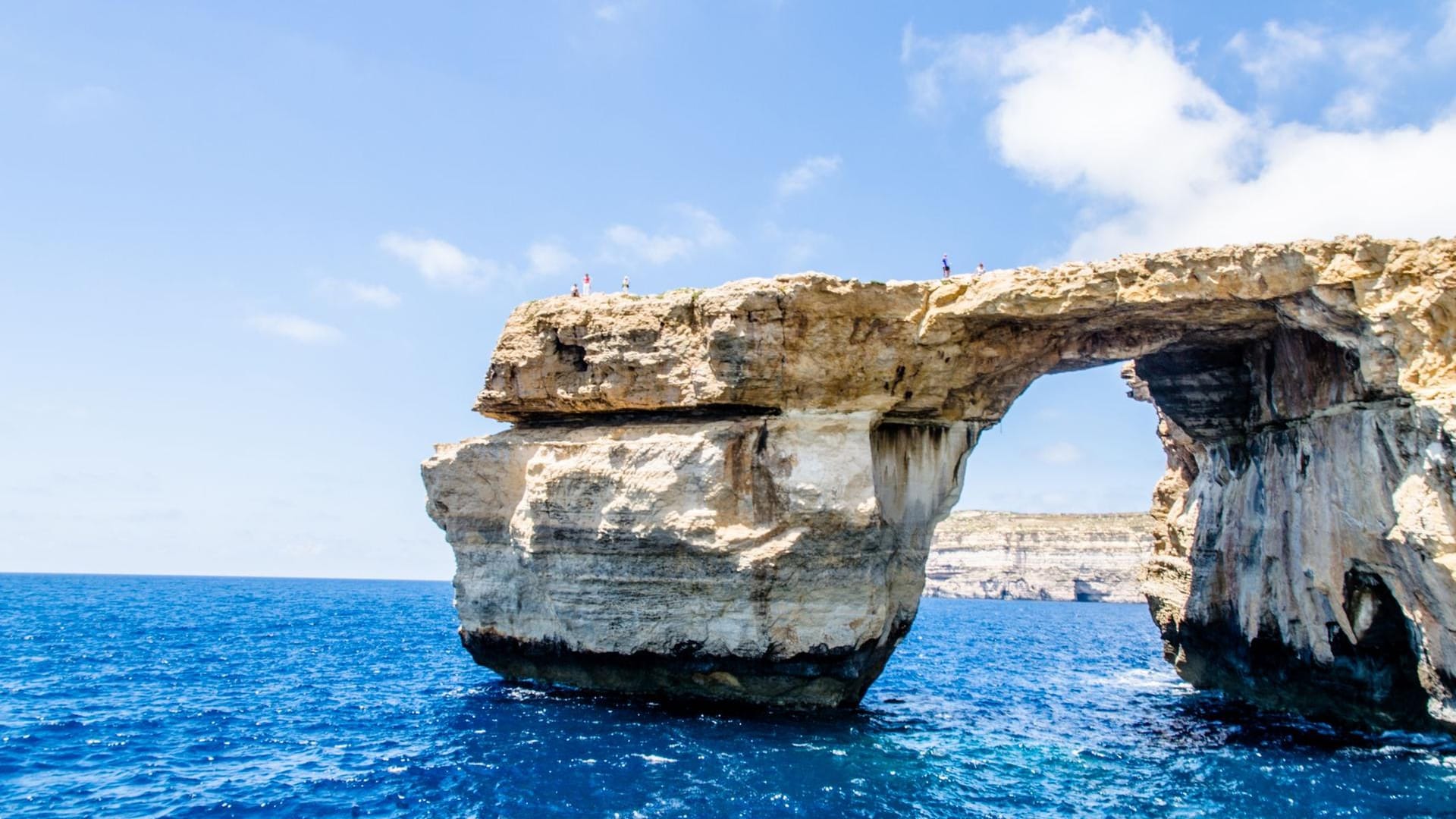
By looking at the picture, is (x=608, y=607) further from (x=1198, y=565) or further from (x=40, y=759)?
(x=1198, y=565)

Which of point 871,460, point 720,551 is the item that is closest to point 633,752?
point 720,551

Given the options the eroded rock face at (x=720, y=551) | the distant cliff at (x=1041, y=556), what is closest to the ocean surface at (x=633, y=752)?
the eroded rock face at (x=720, y=551)

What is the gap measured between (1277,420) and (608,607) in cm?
1527

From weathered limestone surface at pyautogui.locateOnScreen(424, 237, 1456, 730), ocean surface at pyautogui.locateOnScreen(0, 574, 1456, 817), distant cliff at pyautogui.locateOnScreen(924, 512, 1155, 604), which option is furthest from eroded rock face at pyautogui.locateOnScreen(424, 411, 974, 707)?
distant cliff at pyautogui.locateOnScreen(924, 512, 1155, 604)

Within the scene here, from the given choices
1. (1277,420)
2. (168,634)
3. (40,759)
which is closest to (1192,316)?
(1277,420)

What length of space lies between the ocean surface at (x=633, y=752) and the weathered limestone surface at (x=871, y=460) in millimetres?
1576

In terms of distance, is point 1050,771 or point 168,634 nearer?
point 1050,771

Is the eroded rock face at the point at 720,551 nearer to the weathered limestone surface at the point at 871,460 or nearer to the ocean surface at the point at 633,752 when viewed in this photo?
the weathered limestone surface at the point at 871,460

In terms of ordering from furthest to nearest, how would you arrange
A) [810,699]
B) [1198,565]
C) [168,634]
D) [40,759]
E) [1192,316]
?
[168,634] < [1198,565] < [810,699] < [1192,316] < [40,759]

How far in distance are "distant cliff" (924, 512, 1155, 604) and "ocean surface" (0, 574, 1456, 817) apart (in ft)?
215

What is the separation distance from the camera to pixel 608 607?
65.8 ft

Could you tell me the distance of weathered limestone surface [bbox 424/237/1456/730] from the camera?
1680 cm

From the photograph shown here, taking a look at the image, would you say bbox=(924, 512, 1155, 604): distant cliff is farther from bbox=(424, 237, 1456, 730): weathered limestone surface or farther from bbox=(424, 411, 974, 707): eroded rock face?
bbox=(424, 411, 974, 707): eroded rock face

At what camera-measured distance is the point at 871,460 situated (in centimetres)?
1958
